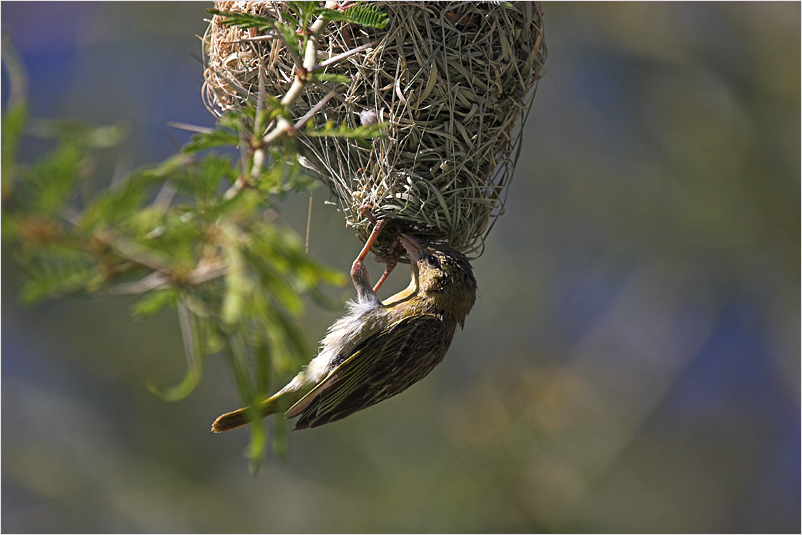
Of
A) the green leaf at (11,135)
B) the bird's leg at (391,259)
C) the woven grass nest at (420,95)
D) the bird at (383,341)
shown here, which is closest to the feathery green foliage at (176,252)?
the green leaf at (11,135)

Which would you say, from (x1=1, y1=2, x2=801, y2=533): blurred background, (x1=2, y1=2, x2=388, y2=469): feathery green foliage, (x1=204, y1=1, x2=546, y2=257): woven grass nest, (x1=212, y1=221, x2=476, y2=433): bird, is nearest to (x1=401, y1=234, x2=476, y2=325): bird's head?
(x1=212, y1=221, x2=476, y2=433): bird

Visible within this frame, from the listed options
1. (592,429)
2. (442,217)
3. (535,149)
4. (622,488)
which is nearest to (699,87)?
(535,149)

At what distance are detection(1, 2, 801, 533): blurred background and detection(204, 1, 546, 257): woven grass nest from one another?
7420 mm

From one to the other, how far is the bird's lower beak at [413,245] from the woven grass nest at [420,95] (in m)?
0.09

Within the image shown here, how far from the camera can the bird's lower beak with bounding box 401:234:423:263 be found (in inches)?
127

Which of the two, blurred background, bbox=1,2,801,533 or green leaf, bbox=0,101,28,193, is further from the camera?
blurred background, bbox=1,2,801,533

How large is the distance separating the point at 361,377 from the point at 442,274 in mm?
586

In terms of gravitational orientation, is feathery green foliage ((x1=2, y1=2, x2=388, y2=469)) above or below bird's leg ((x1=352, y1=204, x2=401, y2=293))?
above

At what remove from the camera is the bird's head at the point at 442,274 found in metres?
3.23

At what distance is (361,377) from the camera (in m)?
3.25

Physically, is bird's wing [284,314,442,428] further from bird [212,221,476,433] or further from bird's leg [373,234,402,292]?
bird's leg [373,234,402,292]

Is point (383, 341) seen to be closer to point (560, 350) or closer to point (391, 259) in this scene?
point (391, 259)

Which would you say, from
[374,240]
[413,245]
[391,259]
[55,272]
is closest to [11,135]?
[55,272]

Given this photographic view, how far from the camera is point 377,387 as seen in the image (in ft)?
10.7
